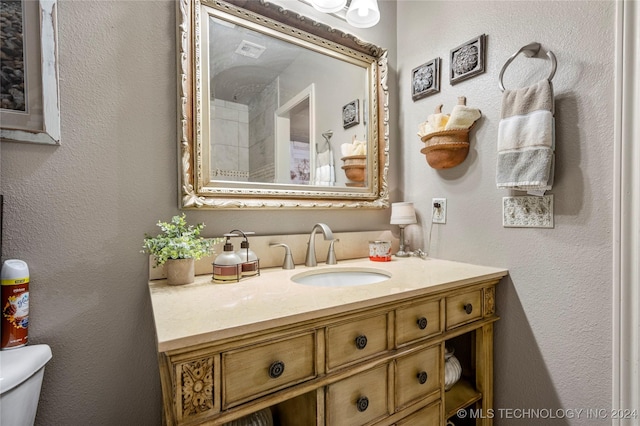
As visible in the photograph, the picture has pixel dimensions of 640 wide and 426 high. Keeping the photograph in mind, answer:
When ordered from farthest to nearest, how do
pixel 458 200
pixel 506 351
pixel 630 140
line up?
1. pixel 458 200
2. pixel 506 351
3. pixel 630 140

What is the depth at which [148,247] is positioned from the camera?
0.93 metres

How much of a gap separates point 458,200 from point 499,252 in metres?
0.28

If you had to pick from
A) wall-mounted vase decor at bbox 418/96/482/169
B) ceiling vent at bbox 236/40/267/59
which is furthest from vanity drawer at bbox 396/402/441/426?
ceiling vent at bbox 236/40/267/59

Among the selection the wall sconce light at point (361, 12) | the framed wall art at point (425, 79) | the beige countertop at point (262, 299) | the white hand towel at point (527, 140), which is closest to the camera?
the beige countertop at point (262, 299)

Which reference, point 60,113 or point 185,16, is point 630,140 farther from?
point 60,113

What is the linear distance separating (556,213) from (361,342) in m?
0.84

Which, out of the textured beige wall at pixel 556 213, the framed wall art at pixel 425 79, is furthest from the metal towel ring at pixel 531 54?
the framed wall art at pixel 425 79

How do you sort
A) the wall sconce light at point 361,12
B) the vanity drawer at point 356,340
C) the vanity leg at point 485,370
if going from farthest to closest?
the wall sconce light at point 361,12, the vanity leg at point 485,370, the vanity drawer at point 356,340

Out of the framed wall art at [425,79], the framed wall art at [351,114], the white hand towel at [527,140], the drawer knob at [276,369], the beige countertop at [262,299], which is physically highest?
the framed wall art at [425,79]

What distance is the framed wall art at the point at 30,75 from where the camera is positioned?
2.62 feet

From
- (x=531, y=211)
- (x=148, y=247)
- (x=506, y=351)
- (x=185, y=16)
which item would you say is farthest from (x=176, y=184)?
(x=506, y=351)

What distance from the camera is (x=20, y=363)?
72 cm

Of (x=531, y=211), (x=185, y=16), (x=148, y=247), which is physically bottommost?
(x=148, y=247)

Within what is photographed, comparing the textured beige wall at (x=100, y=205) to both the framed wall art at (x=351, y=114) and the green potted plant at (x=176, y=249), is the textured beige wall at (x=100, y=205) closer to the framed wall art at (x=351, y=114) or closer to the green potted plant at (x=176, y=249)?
the green potted plant at (x=176, y=249)
